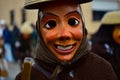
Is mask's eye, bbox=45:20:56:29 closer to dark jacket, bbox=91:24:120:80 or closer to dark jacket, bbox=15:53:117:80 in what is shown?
dark jacket, bbox=15:53:117:80

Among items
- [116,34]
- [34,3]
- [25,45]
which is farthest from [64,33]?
[25,45]

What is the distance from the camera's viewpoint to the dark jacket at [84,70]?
338 centimetres

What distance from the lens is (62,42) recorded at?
3.31m

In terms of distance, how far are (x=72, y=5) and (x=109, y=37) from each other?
2.31 meters

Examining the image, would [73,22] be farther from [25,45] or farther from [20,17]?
[20,17]

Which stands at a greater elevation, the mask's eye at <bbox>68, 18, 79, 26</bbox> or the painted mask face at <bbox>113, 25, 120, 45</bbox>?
the mask's eye at <bbox>68, 18, 79, 26</bbox>

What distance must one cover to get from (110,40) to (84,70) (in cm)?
216

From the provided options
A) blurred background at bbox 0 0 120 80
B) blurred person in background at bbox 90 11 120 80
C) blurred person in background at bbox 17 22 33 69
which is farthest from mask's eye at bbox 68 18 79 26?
blurred background at bbox 0 0 120 80

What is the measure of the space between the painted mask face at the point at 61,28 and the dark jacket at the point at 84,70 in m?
0.12

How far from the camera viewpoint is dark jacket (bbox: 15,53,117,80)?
338 cm

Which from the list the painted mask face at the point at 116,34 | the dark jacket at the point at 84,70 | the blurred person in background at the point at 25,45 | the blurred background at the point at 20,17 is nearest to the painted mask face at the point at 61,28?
the dark jacket at the point at 84,70

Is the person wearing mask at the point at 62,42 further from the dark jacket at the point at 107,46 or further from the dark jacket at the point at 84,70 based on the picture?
the dark jacket at the point at 107,46

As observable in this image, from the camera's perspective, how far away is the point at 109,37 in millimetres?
5613

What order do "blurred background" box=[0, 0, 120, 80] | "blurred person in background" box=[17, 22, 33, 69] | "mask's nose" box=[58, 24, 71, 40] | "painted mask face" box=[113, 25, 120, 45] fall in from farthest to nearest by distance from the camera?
"blurred background" box=[0, 0, 120, 80]
"blurred person in background" box=[17, 22, 33, 69]
"painted mask face" box=[113, 25, 120, 45]
"mask's nose" box=[58, 24, 71, 40]
